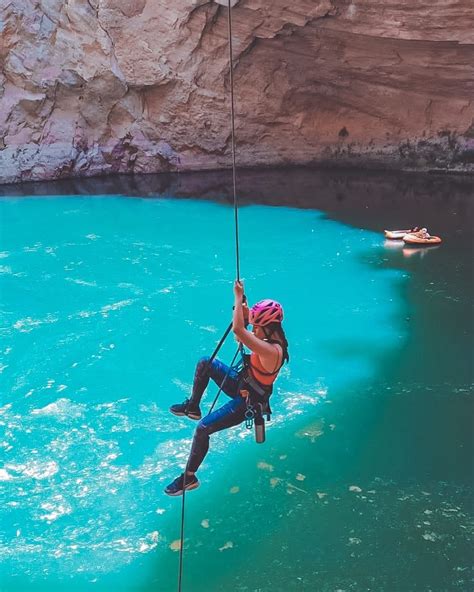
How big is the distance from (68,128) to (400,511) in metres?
14.1

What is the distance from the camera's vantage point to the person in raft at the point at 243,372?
347cm

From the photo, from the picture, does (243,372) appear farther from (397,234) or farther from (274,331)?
(397,234)

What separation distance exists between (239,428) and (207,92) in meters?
12.2

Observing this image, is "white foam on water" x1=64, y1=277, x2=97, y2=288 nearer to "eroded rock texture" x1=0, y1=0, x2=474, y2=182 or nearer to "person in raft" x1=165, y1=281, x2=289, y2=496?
"person in raft" x1=165, y1=281, x2=289, y2=496

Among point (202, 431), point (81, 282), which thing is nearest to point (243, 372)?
point (202, 431)

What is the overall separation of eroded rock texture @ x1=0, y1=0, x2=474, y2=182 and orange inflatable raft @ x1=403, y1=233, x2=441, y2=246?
535cm

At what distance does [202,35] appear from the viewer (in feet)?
49.0

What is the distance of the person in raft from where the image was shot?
11.4 feet

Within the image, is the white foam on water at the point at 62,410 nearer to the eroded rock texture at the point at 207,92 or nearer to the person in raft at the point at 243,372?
the person in raft at the point at 243,372

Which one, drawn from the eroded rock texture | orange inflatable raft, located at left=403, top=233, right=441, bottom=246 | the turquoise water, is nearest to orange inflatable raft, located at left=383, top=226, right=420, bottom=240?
orange inflatable raft, located at left=403, top=233, right=441, bottom=246

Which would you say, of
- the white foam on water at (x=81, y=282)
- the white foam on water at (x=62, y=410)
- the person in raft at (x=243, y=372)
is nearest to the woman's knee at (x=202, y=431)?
the person in raft at (x=243, y=372)

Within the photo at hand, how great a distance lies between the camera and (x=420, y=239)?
10008 mm

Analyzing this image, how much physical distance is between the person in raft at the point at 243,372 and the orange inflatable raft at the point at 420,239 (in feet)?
22.7

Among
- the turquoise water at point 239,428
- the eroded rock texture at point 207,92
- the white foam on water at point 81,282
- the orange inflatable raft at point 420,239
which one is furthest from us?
the eroded rock texture at point 207,92
